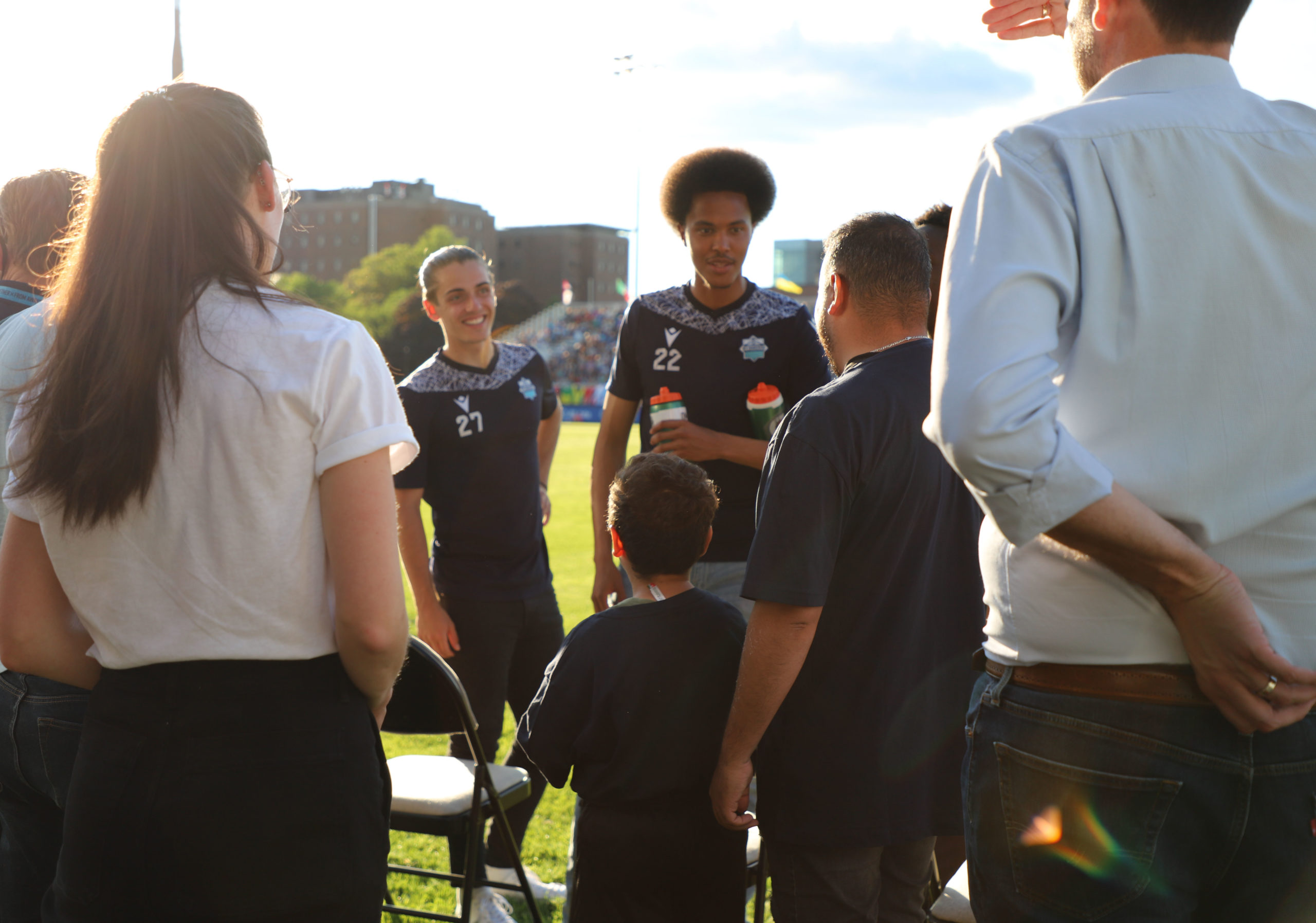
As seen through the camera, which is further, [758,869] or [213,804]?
[758,869]

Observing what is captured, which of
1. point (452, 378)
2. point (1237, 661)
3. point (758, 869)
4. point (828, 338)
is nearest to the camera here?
point (1237, 661)

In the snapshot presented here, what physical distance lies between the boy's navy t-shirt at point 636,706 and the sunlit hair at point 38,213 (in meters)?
1.56

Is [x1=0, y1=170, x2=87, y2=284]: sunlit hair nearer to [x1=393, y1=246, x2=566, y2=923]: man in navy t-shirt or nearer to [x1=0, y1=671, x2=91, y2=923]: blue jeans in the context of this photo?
[x1=0, y1=671, x2=91, y2=923]: blue jeans

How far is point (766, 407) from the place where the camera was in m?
3.47

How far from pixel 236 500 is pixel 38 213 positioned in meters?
1.29

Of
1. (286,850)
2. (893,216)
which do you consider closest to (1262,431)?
(893,216)

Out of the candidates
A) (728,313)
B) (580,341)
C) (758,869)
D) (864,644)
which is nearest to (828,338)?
(864,644)

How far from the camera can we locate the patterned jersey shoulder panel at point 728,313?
371 centimetres

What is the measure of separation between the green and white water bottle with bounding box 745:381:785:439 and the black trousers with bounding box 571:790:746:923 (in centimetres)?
146

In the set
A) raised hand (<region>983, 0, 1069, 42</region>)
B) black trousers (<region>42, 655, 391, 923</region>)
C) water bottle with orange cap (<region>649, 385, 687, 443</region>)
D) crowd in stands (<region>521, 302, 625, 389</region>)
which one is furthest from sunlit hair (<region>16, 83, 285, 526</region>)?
crowd in stands (<region>521, 302, 625, 389</region>)

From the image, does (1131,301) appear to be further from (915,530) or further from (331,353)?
(331,353)

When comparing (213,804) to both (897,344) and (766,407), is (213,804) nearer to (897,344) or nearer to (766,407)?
(897,344)

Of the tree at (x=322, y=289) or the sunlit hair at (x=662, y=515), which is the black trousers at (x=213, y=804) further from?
the tree at (x=322, y=289)

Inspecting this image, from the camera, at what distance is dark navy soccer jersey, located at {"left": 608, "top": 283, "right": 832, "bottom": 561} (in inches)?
141
